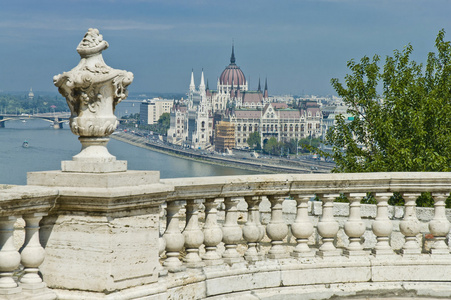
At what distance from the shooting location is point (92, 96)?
13.1 ft

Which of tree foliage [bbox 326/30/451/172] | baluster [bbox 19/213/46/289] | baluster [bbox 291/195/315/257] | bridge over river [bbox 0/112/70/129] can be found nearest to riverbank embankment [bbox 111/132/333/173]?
bridge over river [bbox 0/112/70/129]

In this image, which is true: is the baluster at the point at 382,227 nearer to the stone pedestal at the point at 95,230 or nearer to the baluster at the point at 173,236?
the baluster at the point at 173,236

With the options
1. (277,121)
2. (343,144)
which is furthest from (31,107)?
(343,144)

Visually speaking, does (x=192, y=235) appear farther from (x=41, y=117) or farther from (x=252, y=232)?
(x=41, y=117)

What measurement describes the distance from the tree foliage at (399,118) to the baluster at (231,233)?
32.3 ft

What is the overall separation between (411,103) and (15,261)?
15.1 m

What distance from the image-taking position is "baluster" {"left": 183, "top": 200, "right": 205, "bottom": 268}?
448 centimetres

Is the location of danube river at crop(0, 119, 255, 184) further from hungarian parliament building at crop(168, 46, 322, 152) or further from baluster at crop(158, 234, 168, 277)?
baluster at crop(158, 234, 168, 277)

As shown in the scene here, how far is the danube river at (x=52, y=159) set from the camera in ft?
275

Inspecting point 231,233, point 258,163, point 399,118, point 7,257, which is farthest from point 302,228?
point 258,163

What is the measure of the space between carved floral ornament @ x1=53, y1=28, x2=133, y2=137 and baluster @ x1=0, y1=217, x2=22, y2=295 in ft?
2.19

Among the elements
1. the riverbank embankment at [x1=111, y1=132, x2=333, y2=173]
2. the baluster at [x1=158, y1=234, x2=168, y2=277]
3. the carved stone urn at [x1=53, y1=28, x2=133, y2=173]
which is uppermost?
the carved stone urn at [x1=53, y1=28, x2=133, y2=173]

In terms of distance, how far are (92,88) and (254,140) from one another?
177437mm

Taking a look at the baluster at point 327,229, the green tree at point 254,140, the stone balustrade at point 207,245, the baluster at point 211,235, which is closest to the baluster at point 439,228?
the stone balustrade at point 207,245
